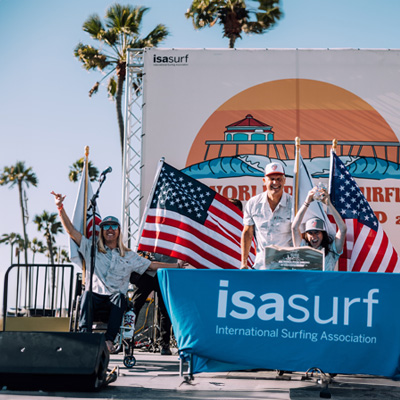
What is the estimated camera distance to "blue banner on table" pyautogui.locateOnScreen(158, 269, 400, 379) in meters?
4.94

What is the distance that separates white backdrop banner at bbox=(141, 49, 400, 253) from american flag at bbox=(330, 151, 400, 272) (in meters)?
1.98

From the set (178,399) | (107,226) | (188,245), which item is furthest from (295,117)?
(178,399)

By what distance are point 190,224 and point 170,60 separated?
10.4 feet

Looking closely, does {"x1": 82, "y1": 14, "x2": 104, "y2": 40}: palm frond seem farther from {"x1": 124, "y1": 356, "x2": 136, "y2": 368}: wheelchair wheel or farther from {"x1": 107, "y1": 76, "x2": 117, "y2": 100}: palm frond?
{"x1": 124, "y1": 356, "x2": 136, "y2": 368}: wheelchair wheel

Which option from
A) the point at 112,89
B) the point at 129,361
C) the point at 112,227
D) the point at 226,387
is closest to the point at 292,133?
the point at 112,227

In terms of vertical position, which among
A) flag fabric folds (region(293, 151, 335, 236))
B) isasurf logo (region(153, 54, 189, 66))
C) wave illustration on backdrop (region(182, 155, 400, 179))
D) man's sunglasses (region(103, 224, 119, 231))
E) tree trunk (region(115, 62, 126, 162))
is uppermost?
tree trunk (region(115, 62, 126, 162))

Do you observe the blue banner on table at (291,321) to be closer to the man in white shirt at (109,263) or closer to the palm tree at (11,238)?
the man in white shirt at (109,263)

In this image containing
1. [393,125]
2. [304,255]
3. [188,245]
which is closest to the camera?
[304,255]

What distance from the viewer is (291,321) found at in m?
5.01

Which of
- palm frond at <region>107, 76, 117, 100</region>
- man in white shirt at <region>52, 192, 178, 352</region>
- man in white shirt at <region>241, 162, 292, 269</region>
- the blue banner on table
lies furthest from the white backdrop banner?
palm frond at <region>107, 76, 117, 100</region>

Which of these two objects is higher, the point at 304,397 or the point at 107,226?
the point at 107,226

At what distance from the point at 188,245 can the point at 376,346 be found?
3.03 m

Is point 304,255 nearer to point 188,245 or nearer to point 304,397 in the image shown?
point 304,397

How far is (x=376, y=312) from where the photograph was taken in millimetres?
4949
